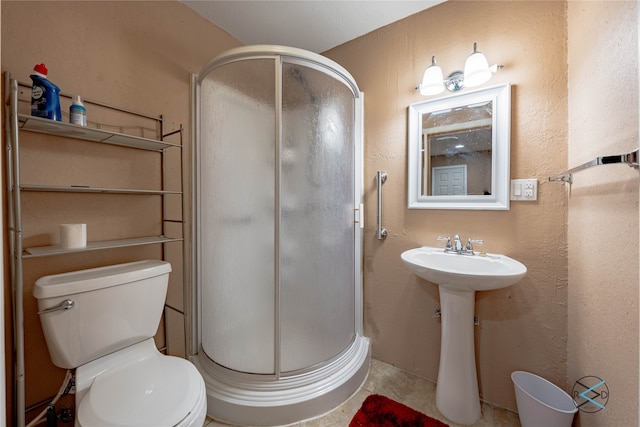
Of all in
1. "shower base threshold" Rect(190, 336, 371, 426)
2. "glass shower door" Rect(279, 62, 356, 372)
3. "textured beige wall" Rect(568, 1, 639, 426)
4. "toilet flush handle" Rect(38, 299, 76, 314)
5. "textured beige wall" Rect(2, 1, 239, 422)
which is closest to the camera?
"textured beige wall" Rect(568, 1, 639, 426)

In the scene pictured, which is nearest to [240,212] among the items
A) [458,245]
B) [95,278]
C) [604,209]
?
[95,278]

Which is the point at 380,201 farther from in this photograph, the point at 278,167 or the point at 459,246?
the point at 278,167

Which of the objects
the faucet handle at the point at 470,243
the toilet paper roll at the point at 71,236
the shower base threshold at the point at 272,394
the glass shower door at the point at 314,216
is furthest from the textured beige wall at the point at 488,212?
the toilet paper roll at the point at 71,236

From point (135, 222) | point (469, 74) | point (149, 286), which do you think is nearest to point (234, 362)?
point (149, 286)

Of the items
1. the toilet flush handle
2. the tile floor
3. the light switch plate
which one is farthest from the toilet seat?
the light switch plate

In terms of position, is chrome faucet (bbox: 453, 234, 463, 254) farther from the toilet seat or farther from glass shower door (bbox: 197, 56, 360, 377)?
the toilet seat

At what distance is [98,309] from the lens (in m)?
1.17

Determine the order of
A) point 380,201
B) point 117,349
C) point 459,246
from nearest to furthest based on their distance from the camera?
point 117,349 → point 459,246 → point 380,201

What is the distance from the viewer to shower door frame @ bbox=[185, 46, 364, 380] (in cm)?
143

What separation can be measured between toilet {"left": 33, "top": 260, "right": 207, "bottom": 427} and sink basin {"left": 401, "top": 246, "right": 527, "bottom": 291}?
110 cm

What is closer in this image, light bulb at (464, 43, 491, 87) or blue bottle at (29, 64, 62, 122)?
blue bottle at (29, 64, 62, 122)

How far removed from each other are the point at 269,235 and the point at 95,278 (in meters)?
0.76

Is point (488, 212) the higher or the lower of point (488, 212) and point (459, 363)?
the higher

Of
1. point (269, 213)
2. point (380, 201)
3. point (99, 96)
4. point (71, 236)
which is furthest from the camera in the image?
point (380, 201)
